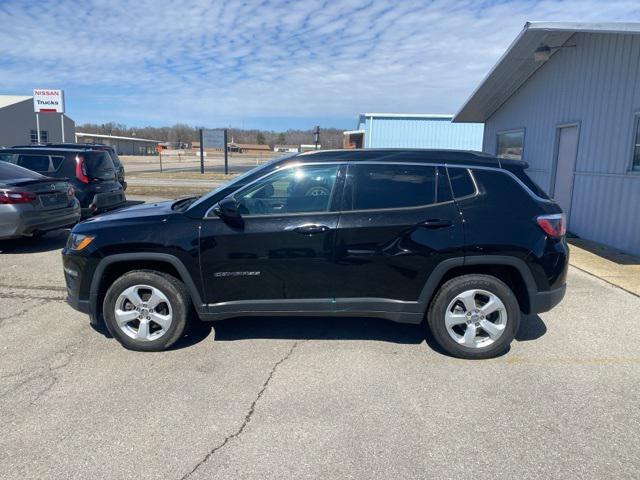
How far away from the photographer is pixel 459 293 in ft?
12.6

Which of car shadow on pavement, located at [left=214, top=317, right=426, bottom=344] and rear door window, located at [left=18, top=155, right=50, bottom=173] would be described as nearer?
car shadow on pavement, located at [left=214, top=317, right=426, bottom=344]

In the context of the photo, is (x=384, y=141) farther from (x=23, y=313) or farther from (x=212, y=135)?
(x=23, y=313)

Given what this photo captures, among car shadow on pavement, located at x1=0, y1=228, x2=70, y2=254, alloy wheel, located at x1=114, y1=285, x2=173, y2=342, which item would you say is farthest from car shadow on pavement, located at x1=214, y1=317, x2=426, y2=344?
car shadow on pavement, located at x1=0, y1=228, x2=70, y2=254

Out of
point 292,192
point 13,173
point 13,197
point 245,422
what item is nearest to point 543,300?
point 292,192

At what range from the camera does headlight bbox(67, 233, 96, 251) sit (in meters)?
3.91

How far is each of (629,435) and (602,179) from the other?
709cm

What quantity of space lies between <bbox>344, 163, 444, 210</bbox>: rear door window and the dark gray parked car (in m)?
5.96

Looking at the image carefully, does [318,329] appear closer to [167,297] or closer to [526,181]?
[167,297]

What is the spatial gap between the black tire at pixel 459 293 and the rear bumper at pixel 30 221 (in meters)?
6.59

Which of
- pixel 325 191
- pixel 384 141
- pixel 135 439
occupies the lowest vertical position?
pixel 135 439

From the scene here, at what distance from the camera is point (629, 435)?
9.34ft

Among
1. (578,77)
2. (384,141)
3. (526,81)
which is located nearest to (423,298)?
(578,77)

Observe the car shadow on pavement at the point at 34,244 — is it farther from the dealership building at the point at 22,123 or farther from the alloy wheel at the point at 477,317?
the dealership building at the point at 22,123

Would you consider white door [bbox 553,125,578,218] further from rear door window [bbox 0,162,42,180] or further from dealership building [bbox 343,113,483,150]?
dealership building [bbox 343,113,483,150]
